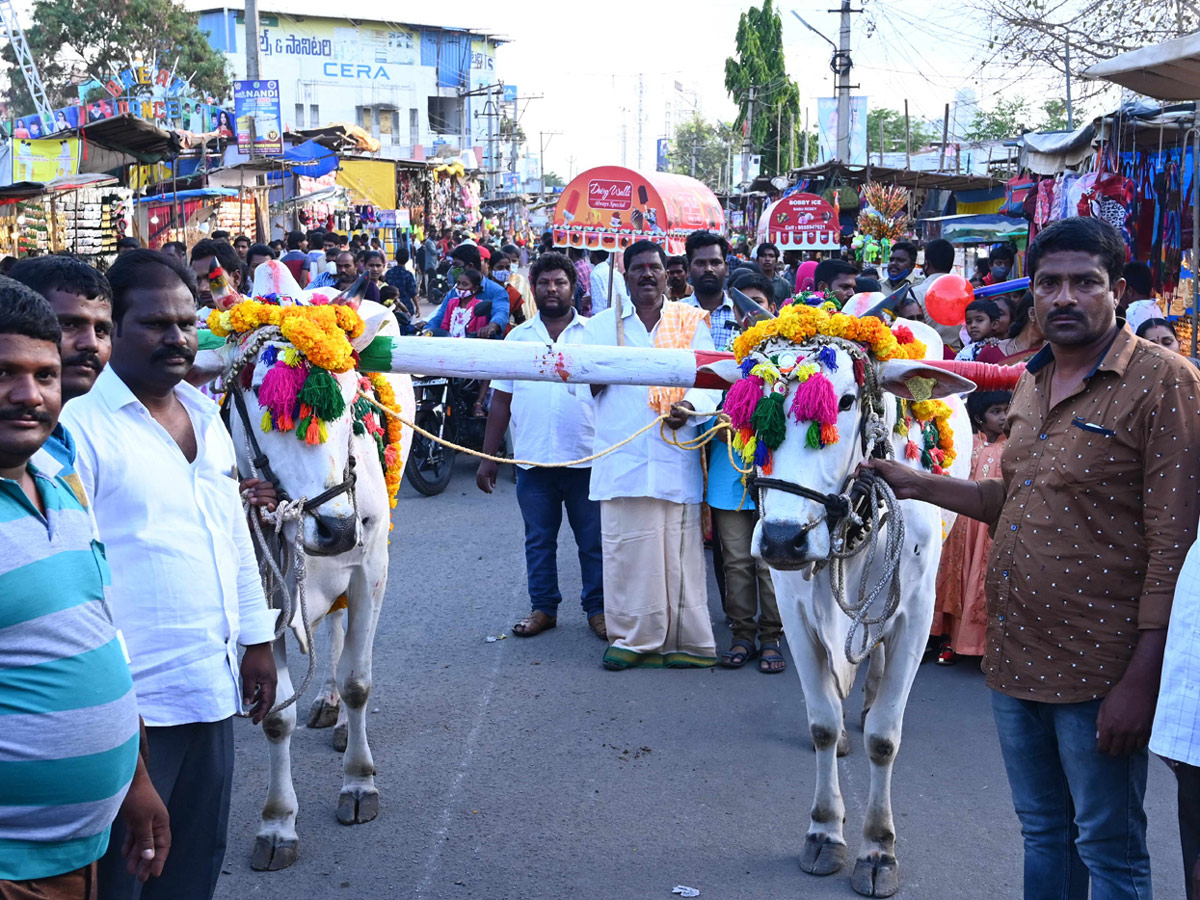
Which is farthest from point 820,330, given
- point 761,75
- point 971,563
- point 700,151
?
point 700,151

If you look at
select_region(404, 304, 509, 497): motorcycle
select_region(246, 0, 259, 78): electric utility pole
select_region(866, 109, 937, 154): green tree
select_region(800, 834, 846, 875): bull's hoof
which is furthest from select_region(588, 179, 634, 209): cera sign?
select_region(866, 109, 937, 154): green tree

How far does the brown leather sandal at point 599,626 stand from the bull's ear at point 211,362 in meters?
3.38

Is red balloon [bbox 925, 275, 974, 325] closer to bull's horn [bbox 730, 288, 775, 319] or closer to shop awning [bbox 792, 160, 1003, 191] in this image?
bull's horn [bbox 730, 288, 775, 319]

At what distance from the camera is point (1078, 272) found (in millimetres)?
3031

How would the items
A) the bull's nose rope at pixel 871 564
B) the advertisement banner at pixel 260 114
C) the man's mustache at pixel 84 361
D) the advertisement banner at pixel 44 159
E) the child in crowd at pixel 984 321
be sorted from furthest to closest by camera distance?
the advertisement banner at pixel 260 114 → the advertisement banner at pixel 44 159 → the child in crowd at pixel 984 321 → the bull's nose rope at pixel 871 564 → the man's mustache at pixel 84 361

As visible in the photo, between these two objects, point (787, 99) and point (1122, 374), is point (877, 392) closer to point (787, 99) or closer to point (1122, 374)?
point (1122, 374)

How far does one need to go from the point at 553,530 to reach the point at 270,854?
3.23 metres

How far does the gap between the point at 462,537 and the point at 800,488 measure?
234 inches

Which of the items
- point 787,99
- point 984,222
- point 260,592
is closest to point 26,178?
point 984,222

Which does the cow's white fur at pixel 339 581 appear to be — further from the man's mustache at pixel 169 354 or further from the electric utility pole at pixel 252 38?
the electric utility pole at pixel 252 38

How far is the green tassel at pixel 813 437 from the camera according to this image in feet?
12.3

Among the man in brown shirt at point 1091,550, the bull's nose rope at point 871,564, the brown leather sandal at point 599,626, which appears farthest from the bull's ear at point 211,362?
the brown leather sandal at point 599,626

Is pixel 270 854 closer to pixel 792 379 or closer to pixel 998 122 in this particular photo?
pixel 792 379

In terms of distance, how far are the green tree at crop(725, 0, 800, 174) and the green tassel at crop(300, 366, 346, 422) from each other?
48.9 meters
